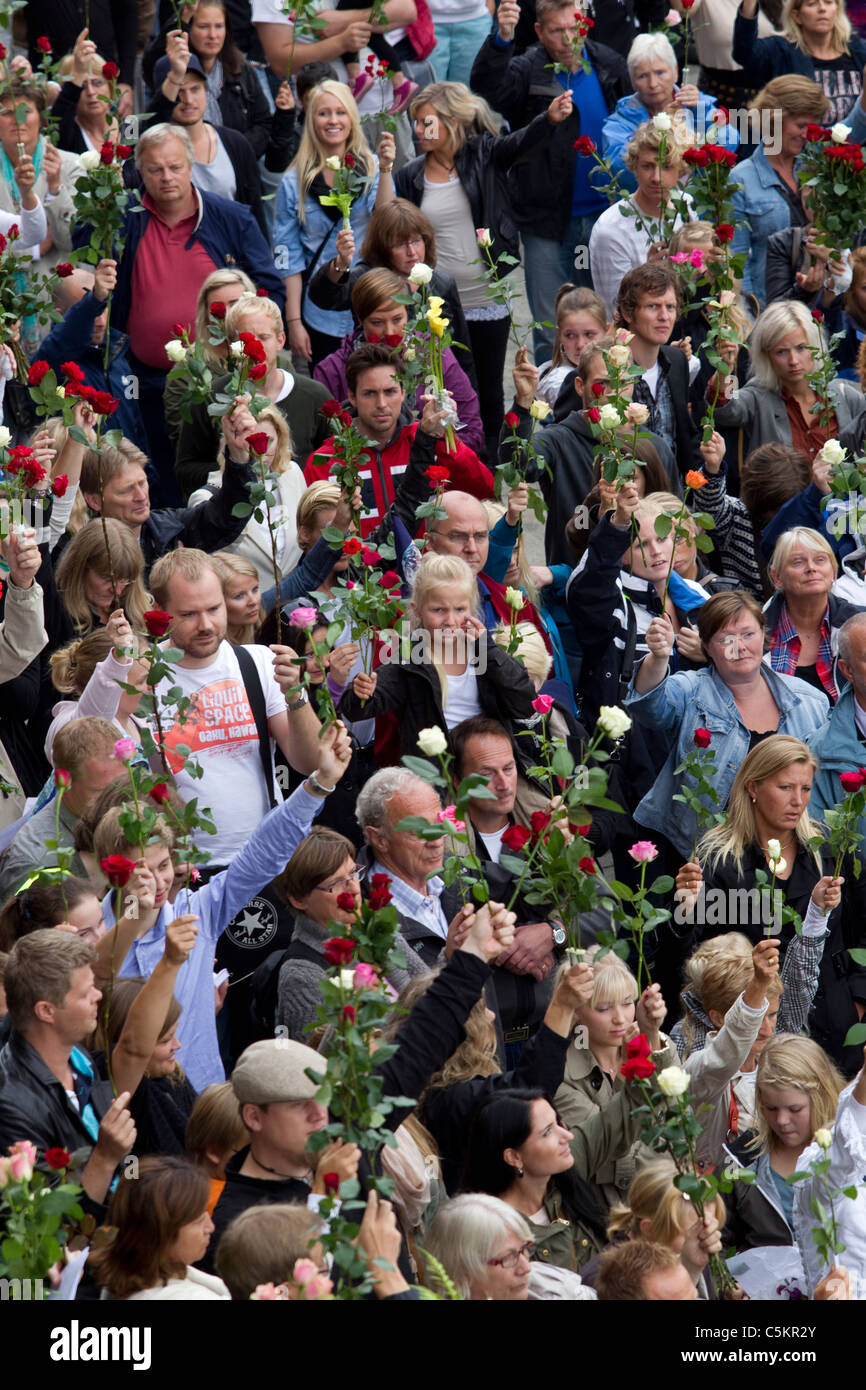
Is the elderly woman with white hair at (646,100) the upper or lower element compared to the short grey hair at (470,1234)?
upper

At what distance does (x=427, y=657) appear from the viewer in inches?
255

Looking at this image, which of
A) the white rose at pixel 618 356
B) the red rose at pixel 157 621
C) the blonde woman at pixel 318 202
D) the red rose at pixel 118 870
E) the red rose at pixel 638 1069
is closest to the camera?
the red rose at pixel 638 1069

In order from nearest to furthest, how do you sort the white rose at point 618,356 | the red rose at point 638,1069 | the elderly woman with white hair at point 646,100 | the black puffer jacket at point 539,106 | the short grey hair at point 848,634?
1. the red rose at point 638,1069
2. the short grey hair at point 848,634
3. the white rose at point 618,356
4. the black puffer jacket at point 539,106
5. the elderly woman with white hair at point 646,100

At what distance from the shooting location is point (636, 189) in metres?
9.94

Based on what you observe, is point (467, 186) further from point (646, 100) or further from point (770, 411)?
point (770, 411)

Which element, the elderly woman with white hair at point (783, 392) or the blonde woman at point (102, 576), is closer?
the blonde woman at point (102, 576)

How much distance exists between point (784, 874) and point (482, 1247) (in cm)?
208

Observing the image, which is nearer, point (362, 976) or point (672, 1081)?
point (362, 976)

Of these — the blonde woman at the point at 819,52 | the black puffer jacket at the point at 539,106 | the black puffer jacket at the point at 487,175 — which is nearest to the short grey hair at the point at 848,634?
the black puffer jacket at the point at 487,175

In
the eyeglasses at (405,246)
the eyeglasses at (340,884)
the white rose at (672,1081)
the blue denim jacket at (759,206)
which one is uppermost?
the eyeglasses at (405,246)

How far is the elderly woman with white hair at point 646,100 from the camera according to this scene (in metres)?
9.76

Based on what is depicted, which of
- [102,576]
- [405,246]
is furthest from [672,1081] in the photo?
[405,246]

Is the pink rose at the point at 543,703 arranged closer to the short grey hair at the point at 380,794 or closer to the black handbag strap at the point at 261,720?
the short grey hair at the point at 380,794

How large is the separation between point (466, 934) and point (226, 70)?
7.10m
